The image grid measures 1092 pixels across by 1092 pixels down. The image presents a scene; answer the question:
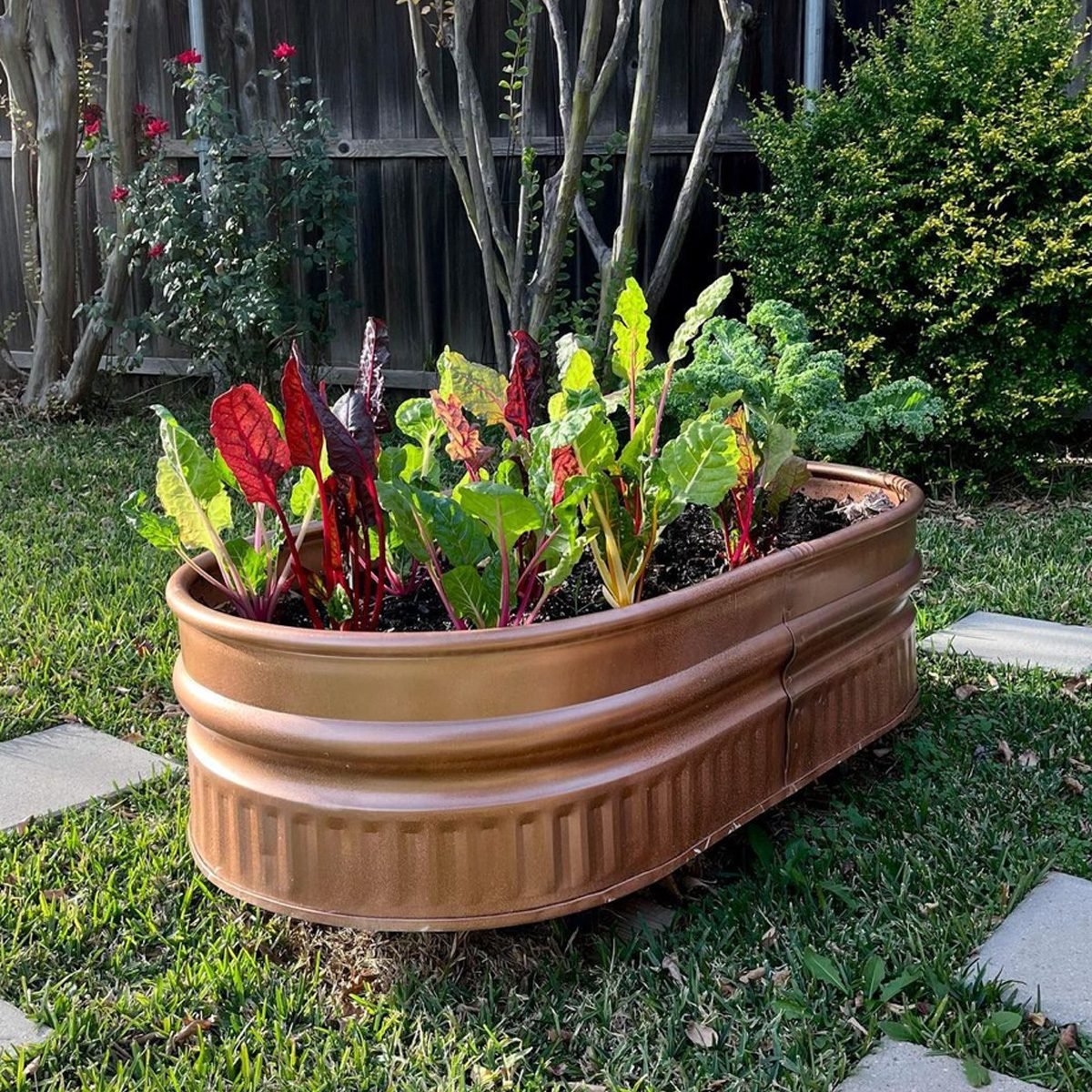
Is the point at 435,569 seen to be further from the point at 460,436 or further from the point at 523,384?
the point at 523,384

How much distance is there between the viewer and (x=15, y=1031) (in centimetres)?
187

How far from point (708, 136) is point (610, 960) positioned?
4.04 meters

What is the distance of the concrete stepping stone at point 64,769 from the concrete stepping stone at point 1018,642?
197cm

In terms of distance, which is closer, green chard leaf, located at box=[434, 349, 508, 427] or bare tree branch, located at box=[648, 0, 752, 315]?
green chard leaf, located at box=[434, 349, 508, 427]

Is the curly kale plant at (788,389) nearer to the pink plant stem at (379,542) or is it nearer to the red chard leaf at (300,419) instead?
the pink plant stem at (379,542)

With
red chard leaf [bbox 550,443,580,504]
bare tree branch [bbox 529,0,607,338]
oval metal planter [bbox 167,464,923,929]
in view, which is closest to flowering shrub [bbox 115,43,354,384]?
bare tree branch [bbox 529,0,607,338]

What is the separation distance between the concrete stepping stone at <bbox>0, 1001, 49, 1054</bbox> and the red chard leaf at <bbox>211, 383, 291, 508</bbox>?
32.7 inches

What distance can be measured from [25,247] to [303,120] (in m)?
1.63

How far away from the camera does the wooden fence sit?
6035 mm

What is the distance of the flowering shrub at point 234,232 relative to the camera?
19.9 feet

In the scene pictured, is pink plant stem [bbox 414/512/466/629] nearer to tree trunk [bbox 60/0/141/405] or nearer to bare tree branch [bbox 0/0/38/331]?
tree trunk [bbox 60/0/141/405]

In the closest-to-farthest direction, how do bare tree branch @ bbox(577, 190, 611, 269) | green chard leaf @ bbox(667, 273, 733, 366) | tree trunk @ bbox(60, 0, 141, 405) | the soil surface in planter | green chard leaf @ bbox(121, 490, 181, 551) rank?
1. green chard leaf @ bbox(121, 490, 181, 551)
2. the soil surface in planter
3. green chard leaf @ bbox(667, 273, 733, 366)
4. bare tree branch @ bbox(577, 190, 611, 269)
5. tree trunk @ bbox(60, 0, 141, 405)

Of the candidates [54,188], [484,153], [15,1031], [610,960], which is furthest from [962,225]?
[54,188]

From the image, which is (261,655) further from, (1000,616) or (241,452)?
(1000,616)
